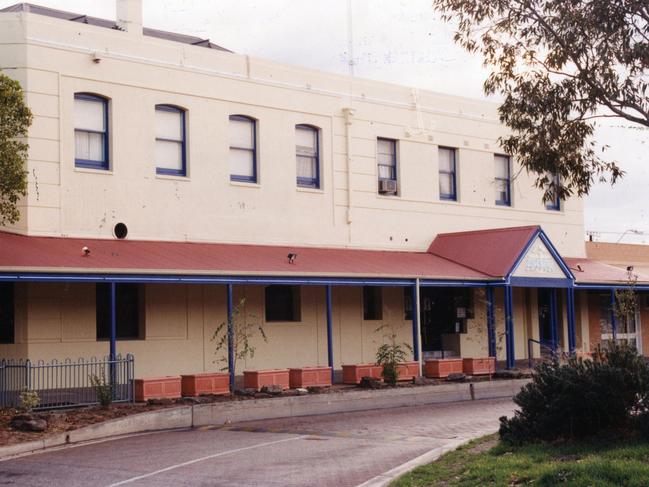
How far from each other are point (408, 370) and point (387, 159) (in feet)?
24.6

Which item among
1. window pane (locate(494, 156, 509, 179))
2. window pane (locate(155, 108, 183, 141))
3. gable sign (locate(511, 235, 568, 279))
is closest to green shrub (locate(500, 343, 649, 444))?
window pane (locate(155, 108, 183, 141))

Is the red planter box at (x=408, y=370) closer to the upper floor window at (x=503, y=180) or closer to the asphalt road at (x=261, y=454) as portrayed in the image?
the asphalt road at (x=261, y=454)

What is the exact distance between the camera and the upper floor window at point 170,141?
25.1 m

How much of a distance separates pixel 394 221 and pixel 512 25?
12584 millimetres

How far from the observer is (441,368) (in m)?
25.6

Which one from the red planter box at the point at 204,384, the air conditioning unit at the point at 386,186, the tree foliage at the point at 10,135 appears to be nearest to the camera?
the tree foliage at the point at 10,135

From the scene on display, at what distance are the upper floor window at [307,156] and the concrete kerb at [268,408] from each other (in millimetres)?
7125

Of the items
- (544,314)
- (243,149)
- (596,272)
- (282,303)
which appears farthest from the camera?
(544,314)

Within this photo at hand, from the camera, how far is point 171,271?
2119cm

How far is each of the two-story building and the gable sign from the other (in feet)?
0.18

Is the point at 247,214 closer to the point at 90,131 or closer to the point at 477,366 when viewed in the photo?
the point at 90,131

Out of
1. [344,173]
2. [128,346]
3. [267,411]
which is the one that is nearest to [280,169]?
[344,173]

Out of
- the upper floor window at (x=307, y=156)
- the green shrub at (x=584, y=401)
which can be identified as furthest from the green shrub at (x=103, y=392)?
the upper floor window at (x=307, y=156)

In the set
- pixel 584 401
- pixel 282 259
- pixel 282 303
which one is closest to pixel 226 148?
pixel 282 259
